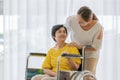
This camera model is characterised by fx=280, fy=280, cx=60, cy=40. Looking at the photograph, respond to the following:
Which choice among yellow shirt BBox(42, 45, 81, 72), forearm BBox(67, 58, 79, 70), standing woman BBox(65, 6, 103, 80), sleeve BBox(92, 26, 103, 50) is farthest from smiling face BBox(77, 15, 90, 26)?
forearm BBox(67, 58, 79, 70)

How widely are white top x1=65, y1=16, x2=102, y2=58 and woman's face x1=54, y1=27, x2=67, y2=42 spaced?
11cm

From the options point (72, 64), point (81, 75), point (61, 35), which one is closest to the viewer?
point (81, 75)

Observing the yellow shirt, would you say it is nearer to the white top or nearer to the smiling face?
the white top

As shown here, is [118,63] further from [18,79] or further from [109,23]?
[18,79]

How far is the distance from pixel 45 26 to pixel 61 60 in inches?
38.0

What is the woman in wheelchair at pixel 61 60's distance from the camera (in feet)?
8.86

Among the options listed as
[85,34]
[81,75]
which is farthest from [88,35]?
[81,75]

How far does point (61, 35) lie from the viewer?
109 inches

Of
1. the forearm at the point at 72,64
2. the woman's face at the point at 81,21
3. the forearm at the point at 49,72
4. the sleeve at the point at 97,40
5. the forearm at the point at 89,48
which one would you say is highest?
the woman's face at the point at 81,21

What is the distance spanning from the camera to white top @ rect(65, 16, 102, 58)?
2848 mm

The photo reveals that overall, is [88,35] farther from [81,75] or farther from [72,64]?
[81,75]

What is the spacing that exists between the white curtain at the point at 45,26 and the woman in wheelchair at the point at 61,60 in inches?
30.1

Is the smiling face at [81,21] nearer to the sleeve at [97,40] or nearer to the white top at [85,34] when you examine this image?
the white top at [85,34]

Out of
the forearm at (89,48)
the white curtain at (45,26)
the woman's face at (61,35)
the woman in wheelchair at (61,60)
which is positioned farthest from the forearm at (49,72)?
the white curtain at (45,26)
